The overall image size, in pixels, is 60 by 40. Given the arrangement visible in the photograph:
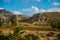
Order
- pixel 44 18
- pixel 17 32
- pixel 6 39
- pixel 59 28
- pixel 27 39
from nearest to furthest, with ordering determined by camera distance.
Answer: pixel 6 39
pixel 27 39
pixel 17 32
pixel 59 28
pixel 44 18

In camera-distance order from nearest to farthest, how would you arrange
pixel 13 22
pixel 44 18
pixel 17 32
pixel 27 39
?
1. pixel 27 39
2. pixel 17 32
3. pixel 13 22
4. pixel 44 18

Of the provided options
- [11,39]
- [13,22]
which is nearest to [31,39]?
[11,39]

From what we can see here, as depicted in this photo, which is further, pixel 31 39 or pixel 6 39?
pixel 31 39

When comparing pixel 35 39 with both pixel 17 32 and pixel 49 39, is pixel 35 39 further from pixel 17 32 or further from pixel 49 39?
pixel 49 39

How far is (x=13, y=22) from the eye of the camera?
3649 inches

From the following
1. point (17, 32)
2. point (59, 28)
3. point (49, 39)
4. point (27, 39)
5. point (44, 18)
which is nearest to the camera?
point (27, 39)

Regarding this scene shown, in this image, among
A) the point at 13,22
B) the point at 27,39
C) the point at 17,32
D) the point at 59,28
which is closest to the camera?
the point at 27,39

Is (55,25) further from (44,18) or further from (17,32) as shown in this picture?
(44,18)

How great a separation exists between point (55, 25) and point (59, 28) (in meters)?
2.60

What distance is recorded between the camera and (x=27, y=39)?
36.6 metres

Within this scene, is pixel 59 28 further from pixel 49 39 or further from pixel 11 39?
pixel 11 39

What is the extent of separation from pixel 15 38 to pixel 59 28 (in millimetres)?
46283

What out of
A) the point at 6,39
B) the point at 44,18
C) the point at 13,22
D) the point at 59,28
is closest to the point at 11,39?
the point at 6,39

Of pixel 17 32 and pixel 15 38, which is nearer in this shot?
pixel 15 38
